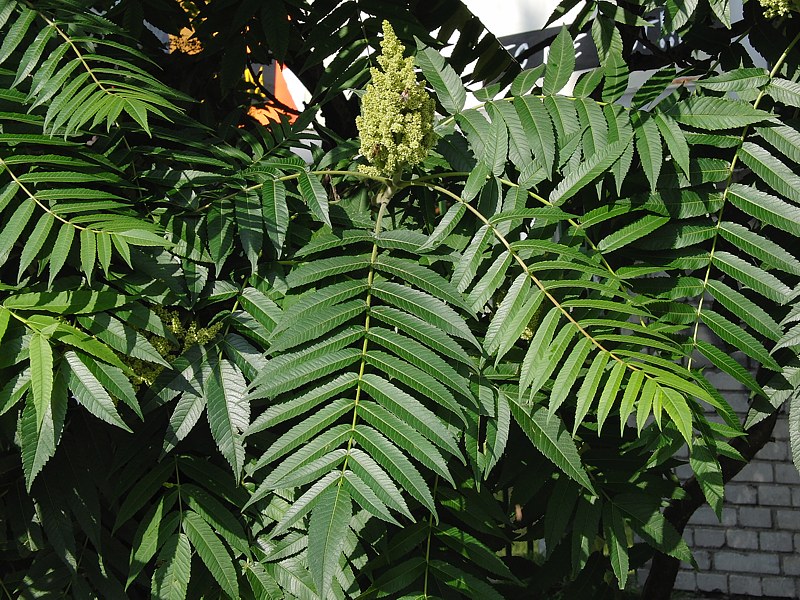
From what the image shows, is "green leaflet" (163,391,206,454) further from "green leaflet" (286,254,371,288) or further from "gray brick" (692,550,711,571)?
"gray brick" (692,550,711,571)

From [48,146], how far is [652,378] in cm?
156

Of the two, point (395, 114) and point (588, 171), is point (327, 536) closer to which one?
point (395, 114)

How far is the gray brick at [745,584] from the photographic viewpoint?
5.04 metres

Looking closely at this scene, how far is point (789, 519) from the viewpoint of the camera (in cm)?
502

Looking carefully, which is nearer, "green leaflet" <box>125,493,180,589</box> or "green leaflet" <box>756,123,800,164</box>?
"green leaflet" <box>125,493,180,589</box>

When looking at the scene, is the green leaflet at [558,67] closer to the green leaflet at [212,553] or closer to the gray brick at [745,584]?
the green leaflet at [212,553]

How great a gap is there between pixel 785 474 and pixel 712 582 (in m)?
0.80

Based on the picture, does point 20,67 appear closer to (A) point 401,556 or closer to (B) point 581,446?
(A) point 401,556

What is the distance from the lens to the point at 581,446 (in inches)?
88.8

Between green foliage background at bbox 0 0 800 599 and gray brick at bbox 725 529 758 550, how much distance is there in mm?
3091

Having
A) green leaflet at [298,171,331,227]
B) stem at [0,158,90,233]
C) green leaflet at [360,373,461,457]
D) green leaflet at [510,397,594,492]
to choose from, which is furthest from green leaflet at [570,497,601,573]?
stem at [0,158,90,233]

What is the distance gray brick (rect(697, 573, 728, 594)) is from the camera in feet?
16.7

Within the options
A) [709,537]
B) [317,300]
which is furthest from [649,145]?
[709,537]

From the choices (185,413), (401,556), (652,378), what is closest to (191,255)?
(185,413)
